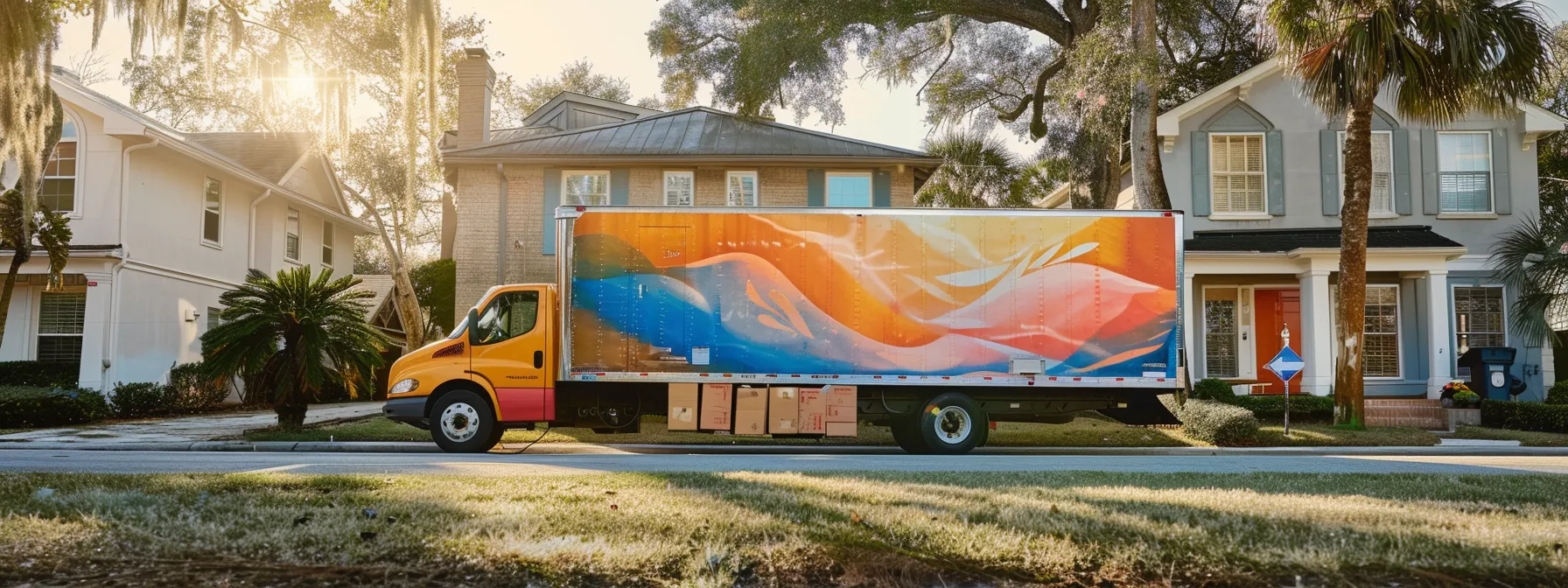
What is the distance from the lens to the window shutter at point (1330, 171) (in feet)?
71.2

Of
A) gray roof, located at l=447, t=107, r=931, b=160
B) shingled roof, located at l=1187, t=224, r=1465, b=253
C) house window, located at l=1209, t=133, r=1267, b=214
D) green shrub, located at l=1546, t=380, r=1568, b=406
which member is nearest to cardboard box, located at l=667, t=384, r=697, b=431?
gray roof, located at l=447, t=107, r=931, b=160

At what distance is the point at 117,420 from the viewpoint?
19266mm

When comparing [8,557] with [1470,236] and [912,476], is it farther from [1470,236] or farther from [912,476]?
[1470,236]

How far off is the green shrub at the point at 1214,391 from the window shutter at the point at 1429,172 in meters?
6.56

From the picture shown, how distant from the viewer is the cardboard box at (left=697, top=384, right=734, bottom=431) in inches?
538

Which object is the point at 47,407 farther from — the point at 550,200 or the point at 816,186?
the point at 816,186

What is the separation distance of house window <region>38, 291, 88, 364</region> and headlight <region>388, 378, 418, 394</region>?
12.5 metres

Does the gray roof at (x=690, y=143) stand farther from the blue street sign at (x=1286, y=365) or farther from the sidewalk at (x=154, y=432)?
the blue street sign at (x=1286, y=365)

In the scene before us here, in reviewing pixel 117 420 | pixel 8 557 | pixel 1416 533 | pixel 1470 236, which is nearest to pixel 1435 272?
pixel 1470 236

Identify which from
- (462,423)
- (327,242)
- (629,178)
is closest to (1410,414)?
(629,178)

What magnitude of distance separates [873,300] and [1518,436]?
1092 cm

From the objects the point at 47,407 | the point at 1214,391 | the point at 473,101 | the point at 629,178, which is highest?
the point at 473,101

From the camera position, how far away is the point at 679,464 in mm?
10945

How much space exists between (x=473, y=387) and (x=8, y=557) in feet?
30.9
